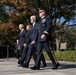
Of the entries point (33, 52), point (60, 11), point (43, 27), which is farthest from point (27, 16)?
point (43, 27)

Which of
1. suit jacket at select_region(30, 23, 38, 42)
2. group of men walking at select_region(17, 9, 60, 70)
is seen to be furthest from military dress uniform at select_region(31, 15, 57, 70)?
suit jacket at select_region(30, 23, 38, 42)

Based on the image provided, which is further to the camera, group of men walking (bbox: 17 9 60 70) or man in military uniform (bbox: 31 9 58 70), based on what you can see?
group of men walking (bbox: 17 9 60 70)

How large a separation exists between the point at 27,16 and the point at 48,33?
46.1 feet

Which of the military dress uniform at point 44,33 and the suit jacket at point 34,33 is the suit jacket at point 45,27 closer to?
the military dress uniform at point 44,33

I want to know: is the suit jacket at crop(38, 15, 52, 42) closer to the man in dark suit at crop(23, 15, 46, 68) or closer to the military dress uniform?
the military dress uniform

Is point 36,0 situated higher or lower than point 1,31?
higher

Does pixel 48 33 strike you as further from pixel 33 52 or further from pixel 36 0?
pixel 36 0

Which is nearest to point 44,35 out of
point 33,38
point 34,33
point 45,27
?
point 45,27

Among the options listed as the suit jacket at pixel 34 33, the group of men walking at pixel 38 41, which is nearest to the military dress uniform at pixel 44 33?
the group of men walking at pixel 38 41

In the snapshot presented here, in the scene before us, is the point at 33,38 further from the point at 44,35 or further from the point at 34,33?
the point at 44,35

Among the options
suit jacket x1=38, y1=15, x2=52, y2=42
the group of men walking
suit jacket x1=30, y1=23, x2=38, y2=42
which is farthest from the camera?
suit jacket x1=30, y1=23, x2=38, y2=42

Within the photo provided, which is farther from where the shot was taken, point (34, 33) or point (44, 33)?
point (34, 33)

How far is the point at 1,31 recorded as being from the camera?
86.3 feet

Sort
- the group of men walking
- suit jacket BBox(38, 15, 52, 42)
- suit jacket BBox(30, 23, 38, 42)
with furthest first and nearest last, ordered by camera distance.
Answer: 1. suit jacket BBox(30, 23, 38, 42)
2. the group of men walking
3. suit jacket BBox(38, 15, 52, 42)
